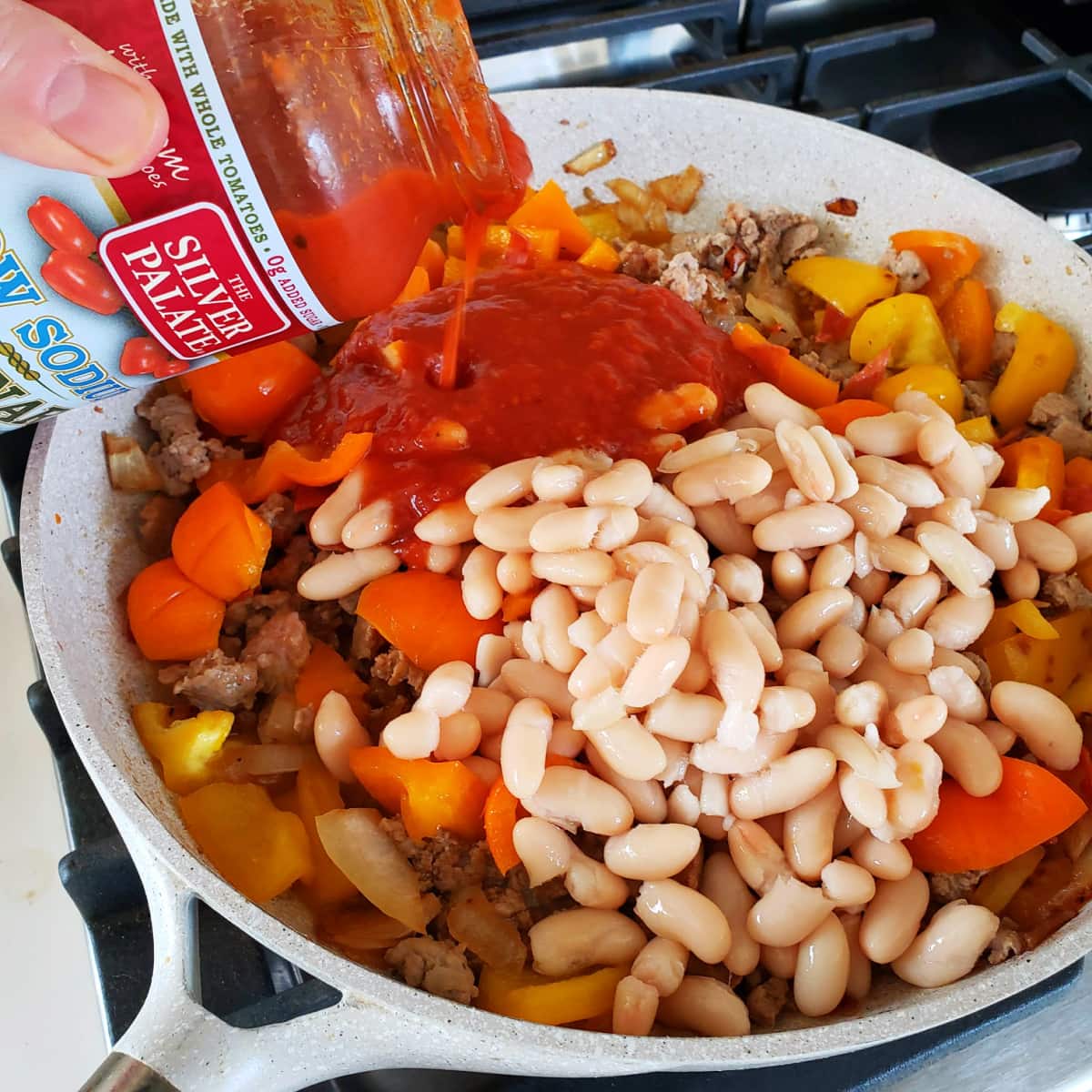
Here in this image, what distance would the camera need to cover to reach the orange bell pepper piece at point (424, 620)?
1.04 metres

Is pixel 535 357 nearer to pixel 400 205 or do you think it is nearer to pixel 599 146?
pixel 400 205

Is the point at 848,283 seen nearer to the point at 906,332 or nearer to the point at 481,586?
the point at 906,332

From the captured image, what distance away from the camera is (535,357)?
1.17 meters

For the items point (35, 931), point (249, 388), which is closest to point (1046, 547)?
point (249, 388)

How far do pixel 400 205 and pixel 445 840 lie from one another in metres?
0.53

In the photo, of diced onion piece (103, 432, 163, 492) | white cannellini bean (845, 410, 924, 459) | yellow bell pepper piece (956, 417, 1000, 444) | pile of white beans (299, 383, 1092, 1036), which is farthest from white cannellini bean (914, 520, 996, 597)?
diced onion piece (103, 432, 163, 492)

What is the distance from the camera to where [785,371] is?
1264 millimetres

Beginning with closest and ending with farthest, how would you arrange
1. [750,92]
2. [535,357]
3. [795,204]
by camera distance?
[535,357] < [795,204] < [750,92]

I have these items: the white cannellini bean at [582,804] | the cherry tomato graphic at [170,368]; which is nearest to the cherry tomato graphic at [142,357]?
the cherry tomato graphic at [170,368]

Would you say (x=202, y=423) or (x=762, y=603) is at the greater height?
(x=202, y=423)

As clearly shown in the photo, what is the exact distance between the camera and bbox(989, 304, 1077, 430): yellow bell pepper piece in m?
1.25

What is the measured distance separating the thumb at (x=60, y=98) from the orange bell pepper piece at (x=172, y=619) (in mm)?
453

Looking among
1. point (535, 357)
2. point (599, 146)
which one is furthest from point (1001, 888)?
point (599, 146)

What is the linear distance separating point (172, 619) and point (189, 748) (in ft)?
0.47
